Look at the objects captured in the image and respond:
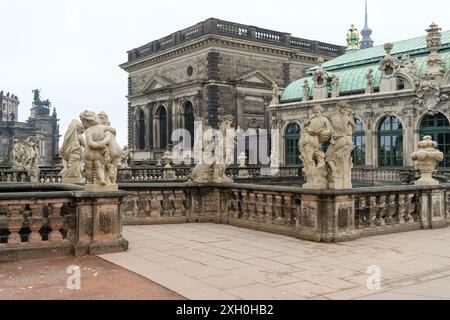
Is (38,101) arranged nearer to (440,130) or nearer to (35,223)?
(440,130)

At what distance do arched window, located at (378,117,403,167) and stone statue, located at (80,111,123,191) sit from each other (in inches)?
1008

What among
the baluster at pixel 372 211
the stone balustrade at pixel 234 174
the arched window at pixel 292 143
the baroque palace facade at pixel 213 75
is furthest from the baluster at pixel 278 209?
the baroque palace facade at pixel 213 75

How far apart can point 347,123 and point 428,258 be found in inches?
126

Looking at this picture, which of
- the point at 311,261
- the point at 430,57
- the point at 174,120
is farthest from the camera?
the point at 174,120

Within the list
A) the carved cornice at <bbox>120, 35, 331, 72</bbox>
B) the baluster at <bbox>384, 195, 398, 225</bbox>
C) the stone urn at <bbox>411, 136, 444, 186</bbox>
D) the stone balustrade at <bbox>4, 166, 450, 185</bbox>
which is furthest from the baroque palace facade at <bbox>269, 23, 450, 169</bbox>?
the baluster at <bbox>384, 195, 398, 225</bbox>

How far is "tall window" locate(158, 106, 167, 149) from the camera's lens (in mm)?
49500

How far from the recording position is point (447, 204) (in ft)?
40.2

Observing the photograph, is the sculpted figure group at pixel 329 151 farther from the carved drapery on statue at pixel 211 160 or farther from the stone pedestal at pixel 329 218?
the carved drapery on statue at pixel 211 160

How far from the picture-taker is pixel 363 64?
3691cm

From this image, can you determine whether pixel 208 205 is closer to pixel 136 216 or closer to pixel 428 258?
pixel 136 216

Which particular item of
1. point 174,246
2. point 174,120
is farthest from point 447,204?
point 174,120

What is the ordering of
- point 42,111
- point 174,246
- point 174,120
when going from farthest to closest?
1. point 42,111
2. point 174,120
3. point 174,246

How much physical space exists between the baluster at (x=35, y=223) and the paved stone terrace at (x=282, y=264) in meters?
1.13
